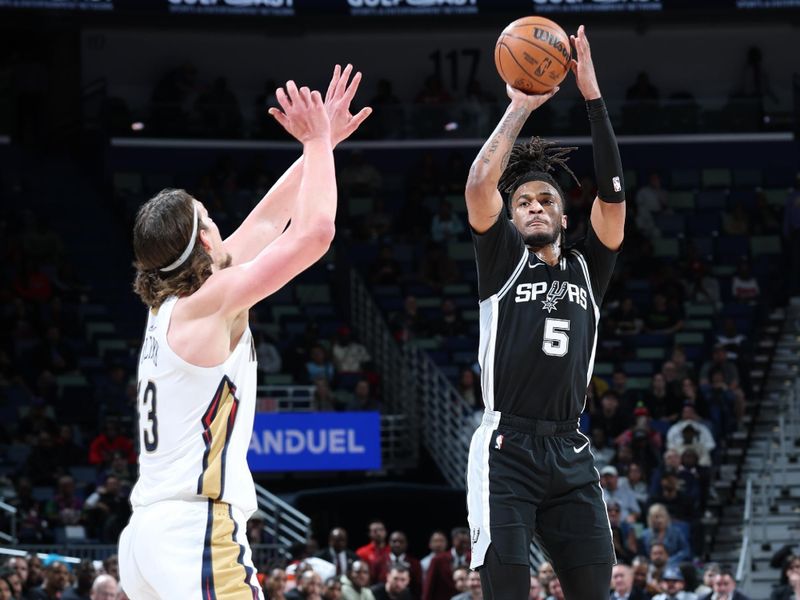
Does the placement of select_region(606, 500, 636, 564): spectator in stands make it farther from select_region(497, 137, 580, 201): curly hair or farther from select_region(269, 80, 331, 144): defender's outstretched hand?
select_region(269, 80, 331, 144): defender's outstretched hand

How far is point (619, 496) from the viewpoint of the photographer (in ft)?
57.5

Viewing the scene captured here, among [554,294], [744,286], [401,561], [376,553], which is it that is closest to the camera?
[554,294]

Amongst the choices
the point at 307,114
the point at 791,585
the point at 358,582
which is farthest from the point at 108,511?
the point at 307,114

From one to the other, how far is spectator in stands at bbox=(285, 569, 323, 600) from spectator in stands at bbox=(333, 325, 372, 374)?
7767mm

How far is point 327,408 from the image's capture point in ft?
65.9

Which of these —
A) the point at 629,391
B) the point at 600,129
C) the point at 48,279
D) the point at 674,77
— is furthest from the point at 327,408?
the point at 600,129

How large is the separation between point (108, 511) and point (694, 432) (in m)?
7.34

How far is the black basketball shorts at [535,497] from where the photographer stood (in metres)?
6.32

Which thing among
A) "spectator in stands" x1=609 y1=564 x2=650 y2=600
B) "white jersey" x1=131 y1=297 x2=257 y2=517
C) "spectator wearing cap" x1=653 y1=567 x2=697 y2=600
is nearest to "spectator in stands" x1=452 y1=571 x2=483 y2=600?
"spectator in stands" x1=609 y1=564 x2=650 y2=600

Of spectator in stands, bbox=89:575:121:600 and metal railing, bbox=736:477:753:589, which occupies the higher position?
spectator in stands, bbox=89:575:121:600

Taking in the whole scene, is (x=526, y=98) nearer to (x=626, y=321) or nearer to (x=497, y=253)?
(x=497, y=253)

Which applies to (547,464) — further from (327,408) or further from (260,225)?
(327,408)

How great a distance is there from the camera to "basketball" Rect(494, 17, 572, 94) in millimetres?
6617

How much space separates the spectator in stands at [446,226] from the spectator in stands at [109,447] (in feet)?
24.4
